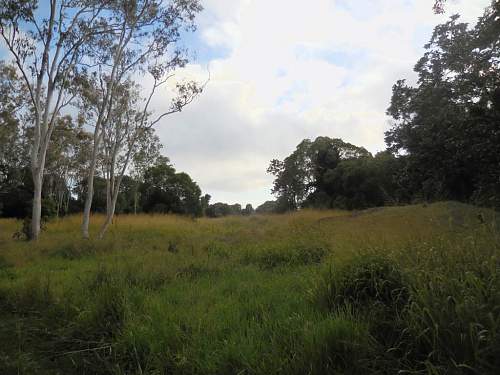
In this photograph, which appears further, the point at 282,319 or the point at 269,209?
the point at 269,209

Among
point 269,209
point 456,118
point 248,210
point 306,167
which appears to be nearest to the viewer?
point 456,118

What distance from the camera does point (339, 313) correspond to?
2.66m

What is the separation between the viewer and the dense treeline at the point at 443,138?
425 inches

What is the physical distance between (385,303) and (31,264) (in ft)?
23.8

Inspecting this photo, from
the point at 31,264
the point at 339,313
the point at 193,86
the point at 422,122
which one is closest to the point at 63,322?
the point at 339,313

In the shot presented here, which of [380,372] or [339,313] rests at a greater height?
[339,313]

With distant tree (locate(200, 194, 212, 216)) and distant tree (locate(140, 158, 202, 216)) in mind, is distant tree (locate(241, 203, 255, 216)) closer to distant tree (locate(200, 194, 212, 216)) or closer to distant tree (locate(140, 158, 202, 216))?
distant tree (locate(200, 194, 212, 216))

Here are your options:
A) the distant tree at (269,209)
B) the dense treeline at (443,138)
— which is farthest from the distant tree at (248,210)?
the dense treeline at (443,138)

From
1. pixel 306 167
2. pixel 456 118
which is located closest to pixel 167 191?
pixel 306 167

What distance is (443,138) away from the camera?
1262cm

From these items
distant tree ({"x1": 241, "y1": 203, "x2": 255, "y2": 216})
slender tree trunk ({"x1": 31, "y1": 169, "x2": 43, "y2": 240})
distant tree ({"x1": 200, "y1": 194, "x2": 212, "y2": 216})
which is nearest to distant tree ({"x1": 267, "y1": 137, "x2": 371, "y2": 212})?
distant tree ({"x1": 200, "y1": 194, "x2": 212, "y2": 216})

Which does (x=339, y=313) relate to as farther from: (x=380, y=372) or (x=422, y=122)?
(x=422, y=122)

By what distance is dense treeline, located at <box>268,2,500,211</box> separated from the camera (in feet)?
35.4

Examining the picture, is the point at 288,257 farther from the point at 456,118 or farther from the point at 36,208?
the point at 456,118
